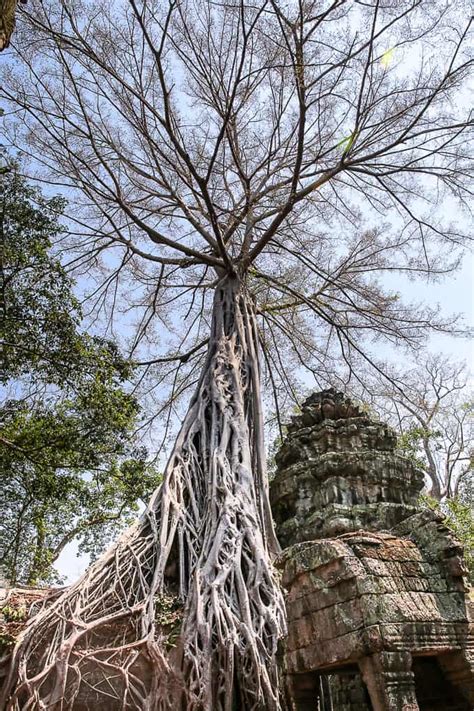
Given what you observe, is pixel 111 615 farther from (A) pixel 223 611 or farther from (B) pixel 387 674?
(B) pixel 387 674

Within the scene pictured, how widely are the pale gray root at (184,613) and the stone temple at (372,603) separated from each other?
25.4 inches

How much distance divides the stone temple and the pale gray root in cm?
65

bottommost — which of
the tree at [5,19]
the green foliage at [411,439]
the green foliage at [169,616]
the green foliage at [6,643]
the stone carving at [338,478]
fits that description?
the green foliage at [6,643]

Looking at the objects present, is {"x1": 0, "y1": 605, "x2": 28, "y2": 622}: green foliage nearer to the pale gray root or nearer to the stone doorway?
the pale gray root

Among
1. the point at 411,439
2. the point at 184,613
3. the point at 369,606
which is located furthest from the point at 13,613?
the point at 411,439

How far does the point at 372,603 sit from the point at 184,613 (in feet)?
4.65

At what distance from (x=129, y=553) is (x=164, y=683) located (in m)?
1.00

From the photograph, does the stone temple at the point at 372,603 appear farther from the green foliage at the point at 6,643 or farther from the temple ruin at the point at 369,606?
the green foliage at the point at 6,643

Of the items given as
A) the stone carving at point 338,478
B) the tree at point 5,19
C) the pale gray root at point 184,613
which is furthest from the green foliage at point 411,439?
the tree at point 5,19

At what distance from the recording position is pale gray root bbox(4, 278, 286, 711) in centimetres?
334

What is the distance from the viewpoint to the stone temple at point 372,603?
13.1 ft

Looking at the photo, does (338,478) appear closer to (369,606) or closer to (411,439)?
(369,606)

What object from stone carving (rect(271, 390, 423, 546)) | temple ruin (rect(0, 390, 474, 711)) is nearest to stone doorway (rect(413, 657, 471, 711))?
temple ruin (rect(0, 390, 474, 711))

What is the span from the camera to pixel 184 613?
367cm
